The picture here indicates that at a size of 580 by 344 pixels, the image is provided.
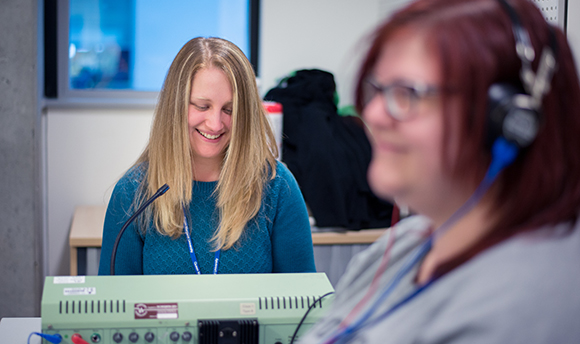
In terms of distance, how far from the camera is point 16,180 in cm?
233

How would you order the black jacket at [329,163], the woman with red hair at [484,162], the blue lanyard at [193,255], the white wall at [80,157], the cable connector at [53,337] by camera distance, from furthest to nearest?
1. the white wall at [80,157]
2. the black jacket at [329,163]
3. the blue lanyard at [193,255]
4. the cable connector at [53,337]
5. the woman with red hair at [484,162]

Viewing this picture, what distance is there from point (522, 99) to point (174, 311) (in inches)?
24.2

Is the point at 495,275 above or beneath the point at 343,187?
above

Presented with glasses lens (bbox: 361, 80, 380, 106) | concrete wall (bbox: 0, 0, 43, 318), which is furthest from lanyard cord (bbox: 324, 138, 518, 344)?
concrete wall (bbox: 0, 0, 43, 318)

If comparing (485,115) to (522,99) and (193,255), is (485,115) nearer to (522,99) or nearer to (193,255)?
(522,99)

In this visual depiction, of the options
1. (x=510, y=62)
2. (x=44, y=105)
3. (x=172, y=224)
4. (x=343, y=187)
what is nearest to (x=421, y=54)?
(x=510, y=62)

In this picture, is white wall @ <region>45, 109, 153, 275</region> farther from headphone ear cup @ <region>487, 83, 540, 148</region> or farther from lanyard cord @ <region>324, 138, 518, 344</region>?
headphone ear cup @ <region>487, 83, 540, 148</region>

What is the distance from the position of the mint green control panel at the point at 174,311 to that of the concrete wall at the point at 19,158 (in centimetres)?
162

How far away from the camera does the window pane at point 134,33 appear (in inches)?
116

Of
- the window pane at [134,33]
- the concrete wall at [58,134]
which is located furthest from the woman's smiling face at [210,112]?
the window pane at [134,33]

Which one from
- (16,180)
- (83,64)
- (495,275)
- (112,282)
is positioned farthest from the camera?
(83,64)

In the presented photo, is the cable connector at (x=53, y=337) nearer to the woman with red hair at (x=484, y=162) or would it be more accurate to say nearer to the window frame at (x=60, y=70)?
the woman with red hair at (x=484, y=162)

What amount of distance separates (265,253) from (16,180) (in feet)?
4.86

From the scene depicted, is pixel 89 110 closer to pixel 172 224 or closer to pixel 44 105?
pixel 44 105
